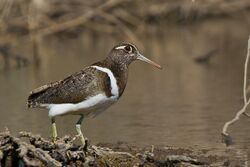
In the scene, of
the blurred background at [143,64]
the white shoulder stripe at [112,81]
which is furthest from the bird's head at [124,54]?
the blurred background at [143,64]

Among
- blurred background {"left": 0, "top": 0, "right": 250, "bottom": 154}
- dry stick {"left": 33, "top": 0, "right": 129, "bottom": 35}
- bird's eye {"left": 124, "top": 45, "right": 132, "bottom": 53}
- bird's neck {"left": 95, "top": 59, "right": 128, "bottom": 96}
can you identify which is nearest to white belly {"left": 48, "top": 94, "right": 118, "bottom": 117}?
bird's neck {"left": 95, "top": 59, "right": 128, "bottom": 96}

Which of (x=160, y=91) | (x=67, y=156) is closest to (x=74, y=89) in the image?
(x=67, y=156)

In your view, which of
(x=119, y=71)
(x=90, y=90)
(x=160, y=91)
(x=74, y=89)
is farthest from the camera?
(x=160, y=91)

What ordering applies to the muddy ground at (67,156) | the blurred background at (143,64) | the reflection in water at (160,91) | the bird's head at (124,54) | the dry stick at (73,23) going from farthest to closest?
1. the dry stick at (73,23)
2. the blurred background at (143,64)
3. the reflection in water at (160,91)
4. the bird's head at (124,54)
5. the muddy ground at (67,156)

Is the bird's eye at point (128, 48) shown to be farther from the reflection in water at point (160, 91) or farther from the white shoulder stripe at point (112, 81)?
the reflection in water at point (160, 91)

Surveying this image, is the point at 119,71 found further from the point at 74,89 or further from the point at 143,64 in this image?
the point at 143,64

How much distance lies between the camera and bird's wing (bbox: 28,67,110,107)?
9750 mm

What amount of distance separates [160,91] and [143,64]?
549 centimetres

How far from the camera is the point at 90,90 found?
383 inches

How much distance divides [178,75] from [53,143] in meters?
10.4

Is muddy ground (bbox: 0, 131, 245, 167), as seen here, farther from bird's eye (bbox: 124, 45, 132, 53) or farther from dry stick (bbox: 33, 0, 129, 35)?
dry stick (bbox: 33, 0, 129, 35)

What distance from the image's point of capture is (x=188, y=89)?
1691cm

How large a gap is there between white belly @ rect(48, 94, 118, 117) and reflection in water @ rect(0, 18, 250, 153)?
1.50m

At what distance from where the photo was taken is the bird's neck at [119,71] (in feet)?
32.4
